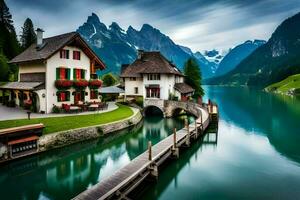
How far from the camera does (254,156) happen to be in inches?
1036

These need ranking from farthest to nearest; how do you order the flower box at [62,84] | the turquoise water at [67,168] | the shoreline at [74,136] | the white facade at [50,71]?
the flower box at [62,84] → the white facade at [50,71] → the shoreline at [74,136] → the turquoise water at [67,168]

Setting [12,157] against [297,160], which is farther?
[297,160]

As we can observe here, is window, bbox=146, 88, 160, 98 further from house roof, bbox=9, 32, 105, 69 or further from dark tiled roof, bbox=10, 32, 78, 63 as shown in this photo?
dark tiled roof, bbox=10, 32, 78, 63

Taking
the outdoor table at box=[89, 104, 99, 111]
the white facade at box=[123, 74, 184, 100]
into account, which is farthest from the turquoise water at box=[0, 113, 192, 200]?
the white facade at box=[123, 74, 184, 100]

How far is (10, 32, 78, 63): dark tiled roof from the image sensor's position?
33.8m

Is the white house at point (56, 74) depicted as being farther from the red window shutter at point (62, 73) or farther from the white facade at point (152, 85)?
the white facade at point (152, 85)

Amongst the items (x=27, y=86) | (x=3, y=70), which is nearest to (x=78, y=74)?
(x=27, y=86)

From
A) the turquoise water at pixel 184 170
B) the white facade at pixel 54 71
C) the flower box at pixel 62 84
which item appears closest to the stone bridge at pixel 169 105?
the turquoise water at pixel 184 170

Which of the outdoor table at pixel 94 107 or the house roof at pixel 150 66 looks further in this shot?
the house roof at pixel 150 66

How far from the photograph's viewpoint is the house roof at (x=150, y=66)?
154ft

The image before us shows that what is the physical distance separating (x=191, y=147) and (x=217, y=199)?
12.3 meters

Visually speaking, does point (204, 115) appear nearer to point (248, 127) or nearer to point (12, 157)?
point (248, 127)

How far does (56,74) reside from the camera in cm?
3478

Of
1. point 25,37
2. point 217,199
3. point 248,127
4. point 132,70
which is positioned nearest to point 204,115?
point 248,127
